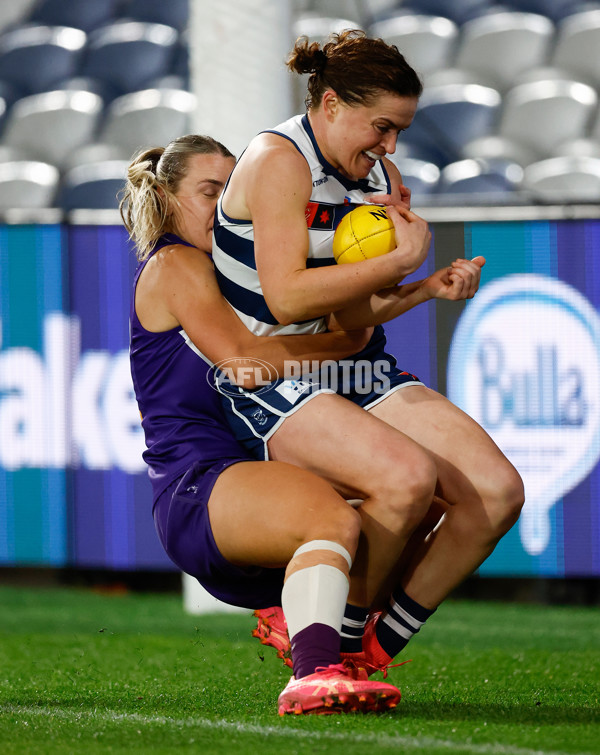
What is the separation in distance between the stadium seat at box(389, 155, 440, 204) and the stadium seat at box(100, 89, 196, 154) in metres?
2.52

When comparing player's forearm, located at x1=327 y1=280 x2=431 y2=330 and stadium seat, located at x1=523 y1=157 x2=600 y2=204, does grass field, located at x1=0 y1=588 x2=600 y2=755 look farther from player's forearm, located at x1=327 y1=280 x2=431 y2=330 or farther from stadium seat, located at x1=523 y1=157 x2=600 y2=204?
stadium seat, located at x1=523 y1=157 x2=600 y2=204

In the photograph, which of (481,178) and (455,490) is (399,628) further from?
(481,178)

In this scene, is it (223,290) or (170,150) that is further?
(170,150)

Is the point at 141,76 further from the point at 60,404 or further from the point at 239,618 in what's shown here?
the point at 239,618

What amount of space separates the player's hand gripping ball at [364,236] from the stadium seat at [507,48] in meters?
10.4

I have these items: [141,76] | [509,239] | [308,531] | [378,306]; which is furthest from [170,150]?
[141,76]

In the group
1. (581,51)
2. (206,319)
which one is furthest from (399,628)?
(581,51)

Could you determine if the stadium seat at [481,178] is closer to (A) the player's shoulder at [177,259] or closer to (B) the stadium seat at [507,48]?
(B) the stadium seat at [507,48]

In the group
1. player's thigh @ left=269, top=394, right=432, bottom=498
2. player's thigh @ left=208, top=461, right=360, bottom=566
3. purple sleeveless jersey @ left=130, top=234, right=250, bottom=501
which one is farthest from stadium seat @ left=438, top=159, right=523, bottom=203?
player's thigh @ left=208, top=461, right=360, bottom=566

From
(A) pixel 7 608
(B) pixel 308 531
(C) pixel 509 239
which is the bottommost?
(A) pixel 7 608

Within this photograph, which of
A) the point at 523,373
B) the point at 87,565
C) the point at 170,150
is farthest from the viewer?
the point at 87,565

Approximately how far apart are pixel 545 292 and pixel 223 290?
320cm

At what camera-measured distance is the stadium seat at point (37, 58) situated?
44.7 ft

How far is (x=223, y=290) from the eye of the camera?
325cm
